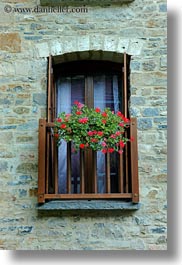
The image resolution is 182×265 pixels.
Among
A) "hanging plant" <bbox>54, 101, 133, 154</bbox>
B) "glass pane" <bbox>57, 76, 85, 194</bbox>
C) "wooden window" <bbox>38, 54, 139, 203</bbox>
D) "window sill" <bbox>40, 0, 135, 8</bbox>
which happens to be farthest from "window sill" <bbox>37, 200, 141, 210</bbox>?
"window sill" <bbox>40, 0, 135, 8</bbox>

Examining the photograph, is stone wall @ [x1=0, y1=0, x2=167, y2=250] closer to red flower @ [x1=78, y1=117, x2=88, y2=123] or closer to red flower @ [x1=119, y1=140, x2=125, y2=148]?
red flower @ [x1=119, y1=140, x2=125, y2=148]

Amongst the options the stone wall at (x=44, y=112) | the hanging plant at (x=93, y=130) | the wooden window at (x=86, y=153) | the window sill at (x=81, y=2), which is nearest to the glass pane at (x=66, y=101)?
the wooden window at (x=86, y=153)

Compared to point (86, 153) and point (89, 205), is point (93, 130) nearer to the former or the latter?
point (86, 153)

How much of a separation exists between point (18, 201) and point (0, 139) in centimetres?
59

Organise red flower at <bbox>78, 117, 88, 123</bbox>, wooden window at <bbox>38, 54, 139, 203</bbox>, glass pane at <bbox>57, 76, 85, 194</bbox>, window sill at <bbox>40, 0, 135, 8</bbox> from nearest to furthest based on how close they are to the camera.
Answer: red flower at <bbox>78, 117, 88, 123</bbox>
wooden window at <bbox>38, 54, 139, 203</bbox>
glass pane at <bbox>57, 76, 85, 194</bbox>
window sill at <bbox>40, 0, 135, 8</bbox>

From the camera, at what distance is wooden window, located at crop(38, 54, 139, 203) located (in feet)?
13.2

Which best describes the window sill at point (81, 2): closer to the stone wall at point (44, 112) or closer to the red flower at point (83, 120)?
the stone wall at point (44, 112)

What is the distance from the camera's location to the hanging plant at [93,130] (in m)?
3.91

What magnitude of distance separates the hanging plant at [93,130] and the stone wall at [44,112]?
1.19 feet

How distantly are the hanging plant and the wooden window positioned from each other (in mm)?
117

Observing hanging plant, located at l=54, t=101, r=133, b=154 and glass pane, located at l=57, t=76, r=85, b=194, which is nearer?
hanging plant, located at l=54, t=101, r=133, b=154

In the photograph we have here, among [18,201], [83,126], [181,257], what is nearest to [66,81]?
[83,126]

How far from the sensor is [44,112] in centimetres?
431

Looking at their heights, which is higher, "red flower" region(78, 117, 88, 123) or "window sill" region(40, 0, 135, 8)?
"window sill" region(40, 0, 135, 8)
